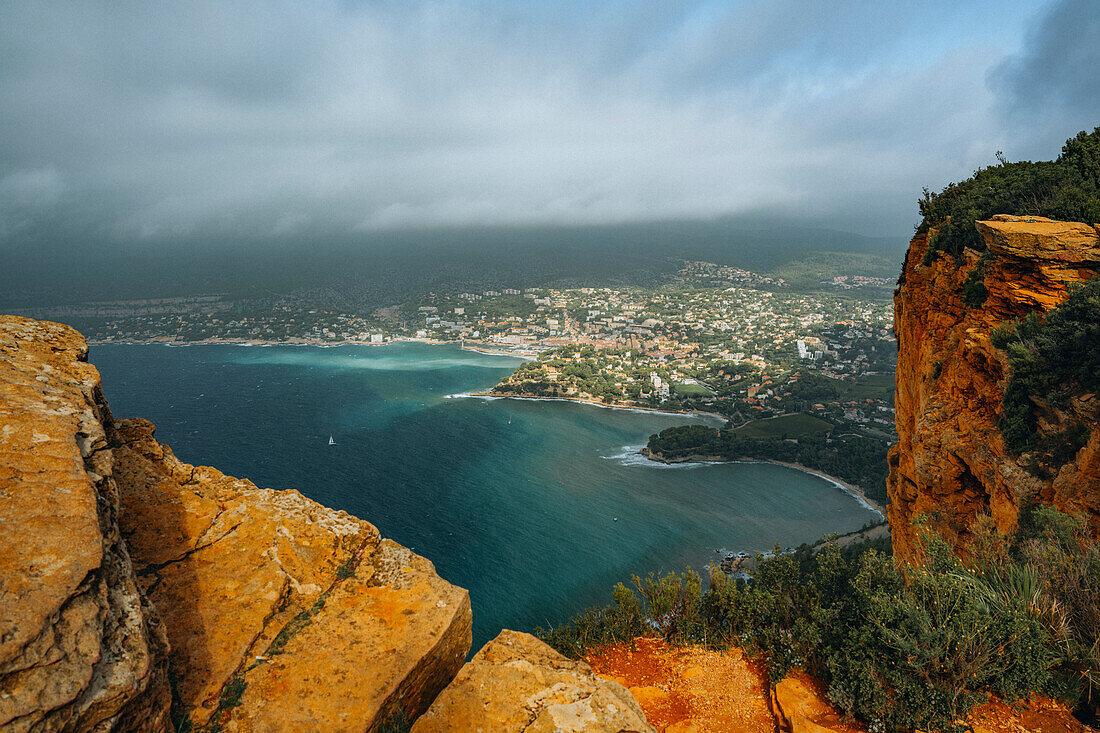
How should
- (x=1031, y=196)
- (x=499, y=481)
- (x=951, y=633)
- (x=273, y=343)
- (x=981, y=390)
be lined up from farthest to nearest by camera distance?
1. (x=273, y=343)
2. (x=499, y=481)
3. (x=1031, y=196)
4. (x=981, y=390)
5. (x=951, y=633)

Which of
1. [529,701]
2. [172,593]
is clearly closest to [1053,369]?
[529,701]

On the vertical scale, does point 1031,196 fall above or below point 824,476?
above

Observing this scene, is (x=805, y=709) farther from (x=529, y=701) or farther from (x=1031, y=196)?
(x=1031, y=196)

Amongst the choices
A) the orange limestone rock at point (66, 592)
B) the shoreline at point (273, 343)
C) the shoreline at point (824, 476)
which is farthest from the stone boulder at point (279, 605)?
the shoreline at point (273, 343)

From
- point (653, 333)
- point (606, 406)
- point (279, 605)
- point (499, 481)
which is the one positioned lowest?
point (499, 481)

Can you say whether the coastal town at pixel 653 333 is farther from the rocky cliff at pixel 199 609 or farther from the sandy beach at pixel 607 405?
the rocky cliff at pixel 199 609

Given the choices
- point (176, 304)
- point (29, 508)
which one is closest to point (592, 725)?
point (29, 508)
